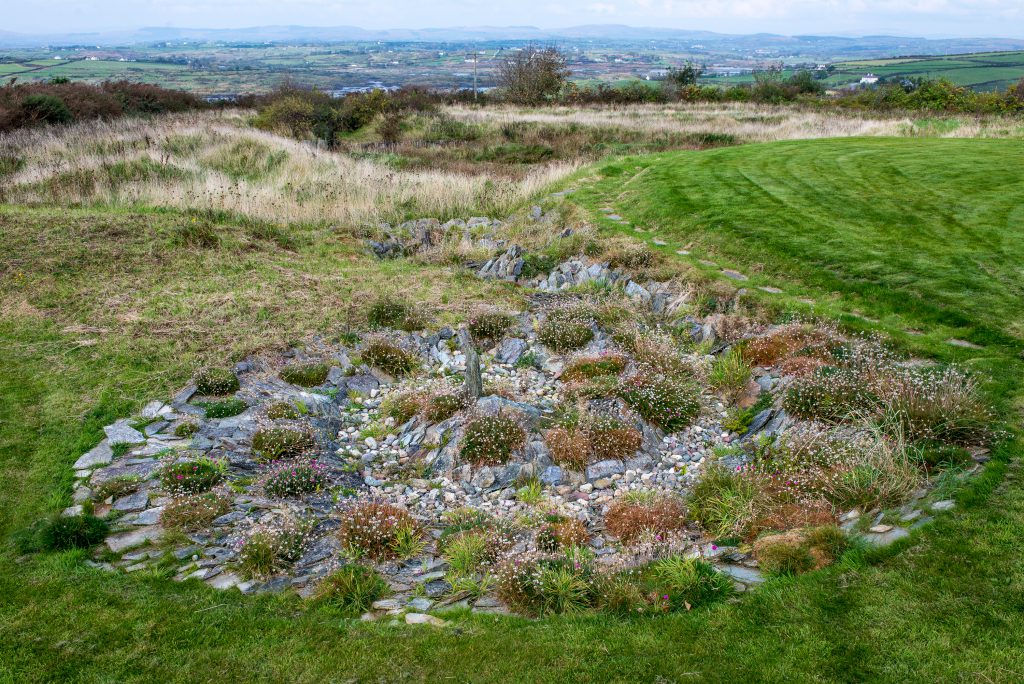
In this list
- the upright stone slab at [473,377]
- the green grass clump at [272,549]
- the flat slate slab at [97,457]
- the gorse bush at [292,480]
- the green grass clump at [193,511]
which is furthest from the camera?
the upright stone slab at [473,377]

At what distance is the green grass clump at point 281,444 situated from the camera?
7.77 m

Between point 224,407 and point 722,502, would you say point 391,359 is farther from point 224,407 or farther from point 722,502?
point 722,502

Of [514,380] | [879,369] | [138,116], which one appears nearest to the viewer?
[879,369]

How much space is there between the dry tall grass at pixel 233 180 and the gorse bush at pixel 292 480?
12132 mm

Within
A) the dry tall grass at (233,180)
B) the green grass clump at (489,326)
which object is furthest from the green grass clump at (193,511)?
the dry tall grass at (233,180)

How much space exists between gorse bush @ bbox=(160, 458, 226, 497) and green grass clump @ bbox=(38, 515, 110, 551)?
0.79m

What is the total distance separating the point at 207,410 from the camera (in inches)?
342

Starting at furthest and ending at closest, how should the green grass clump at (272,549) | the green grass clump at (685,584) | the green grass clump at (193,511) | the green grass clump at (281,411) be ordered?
the green grass clump at (281,411), the green grass clump at (193,511), the green grass clump at (272,549), the green grass clump at (685,584)

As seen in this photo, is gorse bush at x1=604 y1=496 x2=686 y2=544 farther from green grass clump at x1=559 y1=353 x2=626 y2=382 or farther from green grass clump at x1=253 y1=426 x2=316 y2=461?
green grass clump at x1=253 y1=426 x2=316 y2=461

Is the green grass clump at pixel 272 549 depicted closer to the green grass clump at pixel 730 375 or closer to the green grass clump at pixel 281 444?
the green grass clump at pixel 281 444

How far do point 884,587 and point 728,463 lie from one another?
2.81 meters

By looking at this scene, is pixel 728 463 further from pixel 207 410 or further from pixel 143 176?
pixel 143 176

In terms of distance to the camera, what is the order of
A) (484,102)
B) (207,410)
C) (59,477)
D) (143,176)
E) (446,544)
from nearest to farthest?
(446,544)
(59,477)
(207,410)
(143,176)
(484,102)

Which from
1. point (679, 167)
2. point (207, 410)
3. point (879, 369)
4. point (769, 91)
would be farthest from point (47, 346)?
point (769, 91)
